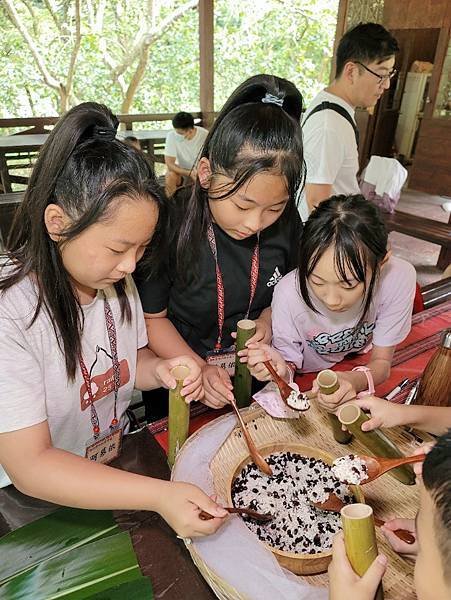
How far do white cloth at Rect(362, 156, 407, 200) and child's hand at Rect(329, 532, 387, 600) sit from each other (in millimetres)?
5008

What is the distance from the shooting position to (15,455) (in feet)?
3.17

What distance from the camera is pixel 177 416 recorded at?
108 cm

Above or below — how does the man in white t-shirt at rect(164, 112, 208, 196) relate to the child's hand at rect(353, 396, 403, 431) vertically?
below

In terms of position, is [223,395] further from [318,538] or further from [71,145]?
[71,145]

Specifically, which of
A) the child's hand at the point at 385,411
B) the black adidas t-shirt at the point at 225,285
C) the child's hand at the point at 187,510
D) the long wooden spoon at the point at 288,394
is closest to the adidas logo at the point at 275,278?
the black adidas t-shirt at the point at 225,285

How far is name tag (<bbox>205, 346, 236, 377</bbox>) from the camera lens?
153 centimetres

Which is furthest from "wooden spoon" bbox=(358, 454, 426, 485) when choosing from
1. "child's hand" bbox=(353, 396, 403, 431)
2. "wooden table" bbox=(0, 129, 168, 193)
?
"wooden table" bbox=(0, 129, 168, 193)

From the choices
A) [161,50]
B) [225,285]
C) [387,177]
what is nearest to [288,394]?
[225,285]

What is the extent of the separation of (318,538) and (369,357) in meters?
0.82

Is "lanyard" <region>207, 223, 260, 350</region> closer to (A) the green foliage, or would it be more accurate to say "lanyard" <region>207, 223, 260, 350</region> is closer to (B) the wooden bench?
(B) the wooden bench

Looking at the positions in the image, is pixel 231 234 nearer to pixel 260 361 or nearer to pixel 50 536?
pixel 260 361

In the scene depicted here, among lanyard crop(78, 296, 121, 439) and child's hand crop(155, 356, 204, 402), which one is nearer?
child's hand crop(155, 356, 204, 402)

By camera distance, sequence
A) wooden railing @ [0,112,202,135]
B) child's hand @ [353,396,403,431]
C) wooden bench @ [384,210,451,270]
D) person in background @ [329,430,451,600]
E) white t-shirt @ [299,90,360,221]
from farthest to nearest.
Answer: wooden railing @ [0,112,202,135] < wooden bench @ [384,210,451,270] < white t-shirt @ [299,90,360,221] < child's hand @ [353,396,403,431] < person in background @ [329,430,451,600]

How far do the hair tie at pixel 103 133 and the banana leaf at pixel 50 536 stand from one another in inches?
31.1
